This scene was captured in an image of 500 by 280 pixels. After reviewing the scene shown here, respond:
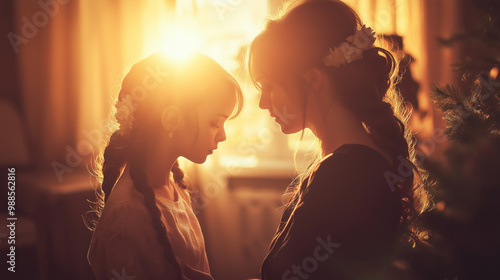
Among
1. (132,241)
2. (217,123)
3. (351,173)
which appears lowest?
(132,241)

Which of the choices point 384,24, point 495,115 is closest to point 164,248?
point 495,115

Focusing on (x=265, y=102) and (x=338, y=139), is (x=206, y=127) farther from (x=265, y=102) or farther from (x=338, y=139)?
(x=338, y=139)

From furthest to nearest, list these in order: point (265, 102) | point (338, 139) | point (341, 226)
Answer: point (265, 102)
point (338, 139)
point (341, 226)

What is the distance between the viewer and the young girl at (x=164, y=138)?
97cm

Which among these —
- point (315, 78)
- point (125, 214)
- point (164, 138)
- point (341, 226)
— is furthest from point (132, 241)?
point (315, 78)

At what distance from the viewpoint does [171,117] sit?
102 centimetres

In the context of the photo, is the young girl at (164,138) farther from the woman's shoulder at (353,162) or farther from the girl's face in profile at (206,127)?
the woman's shoulder at (353,162)

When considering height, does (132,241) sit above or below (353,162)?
below

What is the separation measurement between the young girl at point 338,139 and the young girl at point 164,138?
0.52 feet

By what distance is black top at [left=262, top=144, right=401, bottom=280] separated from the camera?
0.88 meters

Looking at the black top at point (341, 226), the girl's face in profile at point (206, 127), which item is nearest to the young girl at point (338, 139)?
the black top at point (341, 226)

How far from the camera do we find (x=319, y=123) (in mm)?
1068

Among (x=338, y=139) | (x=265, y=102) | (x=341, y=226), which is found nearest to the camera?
(x=341, y=226)

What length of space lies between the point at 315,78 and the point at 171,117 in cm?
35
